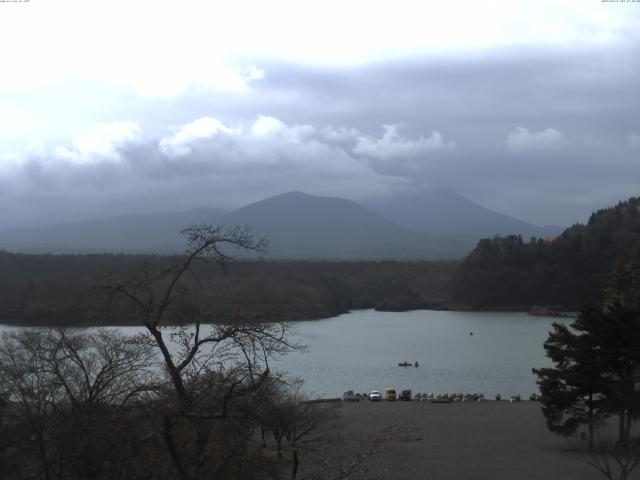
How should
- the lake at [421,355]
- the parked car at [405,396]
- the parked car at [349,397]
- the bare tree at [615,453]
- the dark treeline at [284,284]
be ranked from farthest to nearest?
the dark treeline at [284,284]
the lake at [421,355]
the parked car at [405,396]
the parked car at [349,397]
the bare tree at [615,453]

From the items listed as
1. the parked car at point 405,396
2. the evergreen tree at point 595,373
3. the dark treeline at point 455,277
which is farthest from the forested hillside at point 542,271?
Answer: the evergreen tree at point 595,373

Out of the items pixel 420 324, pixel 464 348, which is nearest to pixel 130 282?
pixel 464 348

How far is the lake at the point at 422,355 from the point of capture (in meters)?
30.9

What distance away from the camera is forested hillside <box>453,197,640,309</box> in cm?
7169

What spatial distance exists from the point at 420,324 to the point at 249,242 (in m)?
55.4

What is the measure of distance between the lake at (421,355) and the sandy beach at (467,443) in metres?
3.29

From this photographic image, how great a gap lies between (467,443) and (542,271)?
57.2 metres

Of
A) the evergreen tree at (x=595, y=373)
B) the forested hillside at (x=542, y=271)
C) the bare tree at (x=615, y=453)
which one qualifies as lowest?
the bare tree at (x=615, y=453)

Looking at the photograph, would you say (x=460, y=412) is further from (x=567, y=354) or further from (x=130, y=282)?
(x=130, y=282)

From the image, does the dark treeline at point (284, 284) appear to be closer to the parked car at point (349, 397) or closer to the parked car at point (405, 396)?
the parked car at point (349, 397)

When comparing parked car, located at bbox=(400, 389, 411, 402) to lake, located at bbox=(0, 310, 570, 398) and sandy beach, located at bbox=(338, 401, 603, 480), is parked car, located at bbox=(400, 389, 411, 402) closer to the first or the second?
sandy beach, located at bbox=(338, 401, 603, 480)

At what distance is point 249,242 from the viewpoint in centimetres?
564

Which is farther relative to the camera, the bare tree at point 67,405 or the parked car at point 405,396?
the parked car at point 405,396

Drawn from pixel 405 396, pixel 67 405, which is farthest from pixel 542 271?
pixel 67 405
